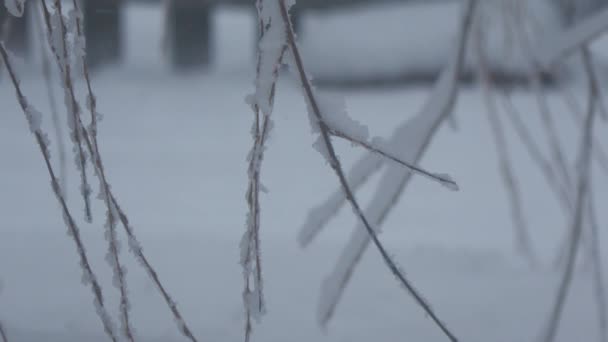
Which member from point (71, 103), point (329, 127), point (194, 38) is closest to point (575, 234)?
point (329, 127)

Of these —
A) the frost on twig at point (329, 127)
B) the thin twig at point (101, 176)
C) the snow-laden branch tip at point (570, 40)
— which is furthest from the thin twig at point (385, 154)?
the snow-laden branch tip at point (570, 40)

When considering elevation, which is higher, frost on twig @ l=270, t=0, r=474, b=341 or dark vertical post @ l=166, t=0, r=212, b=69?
frost on twig @ l=270, t=0, r=474, b=341

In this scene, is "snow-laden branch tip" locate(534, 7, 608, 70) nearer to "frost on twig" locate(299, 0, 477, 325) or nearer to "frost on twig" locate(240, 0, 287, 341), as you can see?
"frost on twig" locate(299, 0, 477, 325)

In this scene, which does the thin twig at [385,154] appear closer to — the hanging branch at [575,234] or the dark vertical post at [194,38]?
the hanging branch at [575,234]

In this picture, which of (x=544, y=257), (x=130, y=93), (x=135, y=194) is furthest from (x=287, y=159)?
(x=130, y=93)

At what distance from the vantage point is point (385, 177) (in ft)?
1.90

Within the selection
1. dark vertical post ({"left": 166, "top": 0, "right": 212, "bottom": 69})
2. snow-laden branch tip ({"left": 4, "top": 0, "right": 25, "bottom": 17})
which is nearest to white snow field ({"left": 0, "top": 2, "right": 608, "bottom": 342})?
snow-laden branch tip ({"left": 4, "top": 0, "right": 25, "bottom": 17})

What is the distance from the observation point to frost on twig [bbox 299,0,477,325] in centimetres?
54

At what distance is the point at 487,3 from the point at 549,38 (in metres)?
0.15

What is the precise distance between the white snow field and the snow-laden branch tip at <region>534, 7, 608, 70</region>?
0.26 m

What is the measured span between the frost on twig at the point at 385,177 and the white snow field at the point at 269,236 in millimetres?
50

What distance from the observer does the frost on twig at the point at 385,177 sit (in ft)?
1.76

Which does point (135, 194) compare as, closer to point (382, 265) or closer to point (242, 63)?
point (382, 265)

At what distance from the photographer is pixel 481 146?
217 cm
